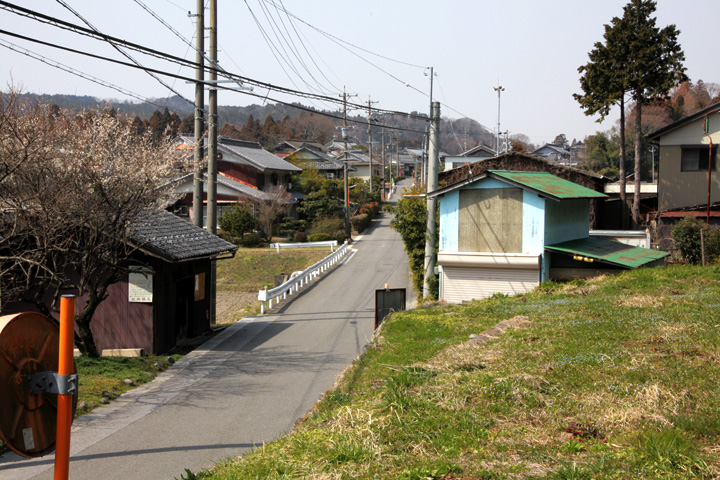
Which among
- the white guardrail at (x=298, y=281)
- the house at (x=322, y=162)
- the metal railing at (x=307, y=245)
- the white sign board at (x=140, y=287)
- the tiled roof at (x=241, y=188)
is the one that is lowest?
the white guardrail at (x=298, y=281)

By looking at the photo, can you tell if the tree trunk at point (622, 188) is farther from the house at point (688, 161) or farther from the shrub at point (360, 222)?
the shrub at point (360, 222)

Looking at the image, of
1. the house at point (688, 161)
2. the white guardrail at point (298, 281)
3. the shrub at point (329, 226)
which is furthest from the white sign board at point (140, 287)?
the shrub at point (329, 226)

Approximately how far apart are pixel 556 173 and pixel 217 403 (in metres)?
29.3

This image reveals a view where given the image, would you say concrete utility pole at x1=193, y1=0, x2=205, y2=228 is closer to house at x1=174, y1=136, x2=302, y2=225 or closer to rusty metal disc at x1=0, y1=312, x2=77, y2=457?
rusty metal disc at x1=0, y1=312, x2=77, y2=457

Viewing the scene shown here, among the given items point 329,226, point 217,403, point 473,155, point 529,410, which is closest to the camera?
point 529,410

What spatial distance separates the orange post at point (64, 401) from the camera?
330 centimetres

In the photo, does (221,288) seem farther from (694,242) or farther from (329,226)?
(694,242)

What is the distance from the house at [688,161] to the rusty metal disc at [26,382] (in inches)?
1201

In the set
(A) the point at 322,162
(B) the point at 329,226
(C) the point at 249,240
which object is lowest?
(C) the point at 249,240

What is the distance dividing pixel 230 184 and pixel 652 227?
31.0 m

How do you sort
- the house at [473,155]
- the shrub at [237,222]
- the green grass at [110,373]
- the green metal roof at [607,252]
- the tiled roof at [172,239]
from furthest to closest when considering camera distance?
the house at [473,155] → the shrub at [237,222] → the green metal roof at [607,252] → the tiled roof at [172,239] → the green grass at [110,373]

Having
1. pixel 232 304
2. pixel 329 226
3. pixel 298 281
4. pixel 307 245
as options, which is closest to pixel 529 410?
pixel 298 281

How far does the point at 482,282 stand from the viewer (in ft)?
67.2

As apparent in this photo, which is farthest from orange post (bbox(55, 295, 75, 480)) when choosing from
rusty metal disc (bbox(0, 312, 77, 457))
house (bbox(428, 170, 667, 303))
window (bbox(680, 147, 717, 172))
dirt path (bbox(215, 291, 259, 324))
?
window (bbox(680, 147, 717, 172))
